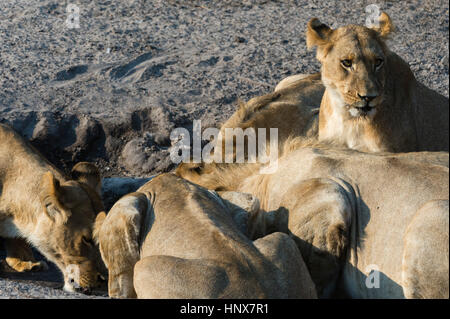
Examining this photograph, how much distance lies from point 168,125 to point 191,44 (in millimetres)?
1561

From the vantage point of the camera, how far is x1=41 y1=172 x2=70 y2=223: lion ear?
614 centimetres

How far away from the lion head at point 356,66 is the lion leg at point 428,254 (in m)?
1.53

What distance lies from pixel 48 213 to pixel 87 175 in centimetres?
54

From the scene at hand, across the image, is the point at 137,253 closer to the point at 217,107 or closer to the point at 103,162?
the point at 103,162

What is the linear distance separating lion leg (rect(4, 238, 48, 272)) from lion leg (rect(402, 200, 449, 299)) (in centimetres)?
309

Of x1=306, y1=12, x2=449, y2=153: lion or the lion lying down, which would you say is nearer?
the lion lying down

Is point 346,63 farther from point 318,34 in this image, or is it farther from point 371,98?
point 318,34

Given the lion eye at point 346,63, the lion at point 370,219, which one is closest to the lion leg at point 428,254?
the lion at point 370,219

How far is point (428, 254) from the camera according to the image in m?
4.78

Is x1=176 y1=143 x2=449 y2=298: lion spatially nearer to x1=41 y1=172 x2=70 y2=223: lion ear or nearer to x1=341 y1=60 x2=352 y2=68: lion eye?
x1=341 y1=60 x2=352 y2=68: lion eye

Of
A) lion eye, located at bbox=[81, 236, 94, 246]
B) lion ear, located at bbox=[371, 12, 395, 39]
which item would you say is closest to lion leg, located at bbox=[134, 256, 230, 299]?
lion eye, located at bbox=[81, 236, 94, 246]

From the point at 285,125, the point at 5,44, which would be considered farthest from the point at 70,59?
the point at 285,125

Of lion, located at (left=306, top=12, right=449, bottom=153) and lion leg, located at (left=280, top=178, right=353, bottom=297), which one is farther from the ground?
lion, located at (left=306, top=12, right=449, bottom=153)

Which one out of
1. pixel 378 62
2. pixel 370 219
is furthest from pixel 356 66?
pixel 370 219
